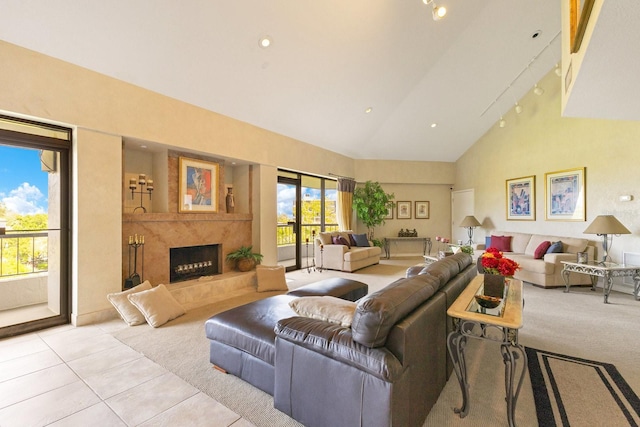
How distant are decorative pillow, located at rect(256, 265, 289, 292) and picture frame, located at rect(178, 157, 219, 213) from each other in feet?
4.40

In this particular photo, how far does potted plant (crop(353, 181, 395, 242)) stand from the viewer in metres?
8.16

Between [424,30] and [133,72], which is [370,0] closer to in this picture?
[424,30]

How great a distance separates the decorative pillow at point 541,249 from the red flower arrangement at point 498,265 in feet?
12.9

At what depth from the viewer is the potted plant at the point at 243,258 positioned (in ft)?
16.7

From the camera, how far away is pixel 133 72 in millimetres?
3510

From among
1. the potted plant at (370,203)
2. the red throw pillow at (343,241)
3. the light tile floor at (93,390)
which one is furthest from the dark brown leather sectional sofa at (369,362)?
the potted plant at (370,203)

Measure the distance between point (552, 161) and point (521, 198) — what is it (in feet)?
3.48

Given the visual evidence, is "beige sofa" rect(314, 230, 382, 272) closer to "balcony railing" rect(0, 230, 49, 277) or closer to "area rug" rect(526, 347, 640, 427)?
"area rug" rect(526, 347, 640, 427)

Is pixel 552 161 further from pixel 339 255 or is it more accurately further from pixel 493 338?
pixel 493 338

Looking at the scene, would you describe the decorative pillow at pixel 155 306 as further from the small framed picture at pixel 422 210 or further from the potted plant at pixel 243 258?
the small framed picture at pixel 422 210

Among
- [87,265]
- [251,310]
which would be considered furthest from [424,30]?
[87,265]

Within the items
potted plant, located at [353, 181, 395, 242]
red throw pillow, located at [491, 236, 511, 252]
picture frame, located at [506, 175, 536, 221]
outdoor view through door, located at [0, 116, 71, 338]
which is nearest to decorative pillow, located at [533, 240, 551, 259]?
red throw pillow, located at [491, 236, 511, 252]

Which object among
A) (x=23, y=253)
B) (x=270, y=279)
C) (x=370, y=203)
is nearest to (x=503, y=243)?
(x=370, y=203)

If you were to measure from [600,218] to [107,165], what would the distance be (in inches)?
284
